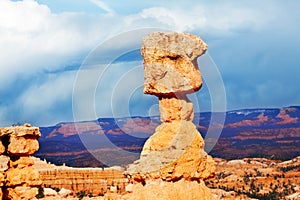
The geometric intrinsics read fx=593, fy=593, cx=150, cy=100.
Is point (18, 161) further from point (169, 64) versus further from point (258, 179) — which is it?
point (258, 179)

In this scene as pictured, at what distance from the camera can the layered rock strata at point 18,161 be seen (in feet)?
51.9

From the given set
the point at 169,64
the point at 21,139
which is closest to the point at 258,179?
the point at 21,139

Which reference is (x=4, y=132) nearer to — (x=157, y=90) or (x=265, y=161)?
(x=157, y=90)

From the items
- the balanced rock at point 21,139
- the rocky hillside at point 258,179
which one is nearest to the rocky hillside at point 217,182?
the rocky hillside at point 258,179

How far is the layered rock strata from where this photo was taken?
623 inches

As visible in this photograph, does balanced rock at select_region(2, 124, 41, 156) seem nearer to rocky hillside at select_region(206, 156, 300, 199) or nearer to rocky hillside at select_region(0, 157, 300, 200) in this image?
rocky hillside at select_region(0, 157, 300, 200)

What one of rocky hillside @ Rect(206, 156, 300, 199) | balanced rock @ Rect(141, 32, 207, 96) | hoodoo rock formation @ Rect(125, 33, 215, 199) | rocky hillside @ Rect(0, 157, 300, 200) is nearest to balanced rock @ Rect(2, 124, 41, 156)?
hoodoo rock formation @ Rect(125, 33, 215, 199)

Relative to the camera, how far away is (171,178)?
41.0ft

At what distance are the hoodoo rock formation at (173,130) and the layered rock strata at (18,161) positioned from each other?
431 cm

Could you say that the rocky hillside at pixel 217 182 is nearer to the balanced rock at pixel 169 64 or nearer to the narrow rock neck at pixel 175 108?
the narrow rock neck at pixel 175 108

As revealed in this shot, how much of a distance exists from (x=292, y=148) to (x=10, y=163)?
8449 centimetres

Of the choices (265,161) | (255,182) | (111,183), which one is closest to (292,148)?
(265,161)

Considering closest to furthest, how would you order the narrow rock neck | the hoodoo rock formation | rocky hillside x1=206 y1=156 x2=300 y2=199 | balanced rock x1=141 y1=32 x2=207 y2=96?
1. the hoodoo rock formation
2. balanced rock x1=141 y1=32 x2=207 y2=96
3. the narrow rock neck
4. rocky hillside x1=206 y1=156 x2=300 y2=199

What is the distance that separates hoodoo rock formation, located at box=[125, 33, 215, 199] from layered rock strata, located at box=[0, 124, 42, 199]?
4311mm
